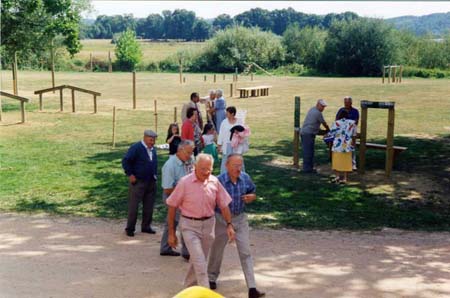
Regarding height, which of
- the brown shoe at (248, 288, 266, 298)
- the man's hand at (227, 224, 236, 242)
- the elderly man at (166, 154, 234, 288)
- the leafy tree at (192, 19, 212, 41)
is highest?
the leafy tree at (192, 19, 212, 41)

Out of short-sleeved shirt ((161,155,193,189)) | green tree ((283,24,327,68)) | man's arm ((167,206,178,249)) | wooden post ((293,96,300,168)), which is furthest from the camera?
green tree ((283,24,327,68))

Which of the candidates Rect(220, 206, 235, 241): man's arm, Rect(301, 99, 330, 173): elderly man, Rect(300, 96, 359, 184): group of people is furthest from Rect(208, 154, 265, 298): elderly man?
Rect(301, 99, 330, 173): elderly man

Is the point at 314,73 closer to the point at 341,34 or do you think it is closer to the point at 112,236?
the point at 341,34

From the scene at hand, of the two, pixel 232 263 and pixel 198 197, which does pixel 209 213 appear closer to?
pixel 198 197

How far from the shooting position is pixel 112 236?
970 centimetres

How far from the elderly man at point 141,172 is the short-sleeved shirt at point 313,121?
18.5 feet

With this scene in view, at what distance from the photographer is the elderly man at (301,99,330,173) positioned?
14.2m

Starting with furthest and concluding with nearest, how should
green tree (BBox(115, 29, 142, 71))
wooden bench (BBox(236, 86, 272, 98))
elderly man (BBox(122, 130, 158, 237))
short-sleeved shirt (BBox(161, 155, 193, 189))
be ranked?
1. green tree (BBox(115, 29, 142, 71))
2. wooden bench (BBox(236, 86, 272, 98))
3. elderly man (BBox(122, 130, 158, 237))
4. short-sleeved shirt (BBox(161, 155, 193, 189))

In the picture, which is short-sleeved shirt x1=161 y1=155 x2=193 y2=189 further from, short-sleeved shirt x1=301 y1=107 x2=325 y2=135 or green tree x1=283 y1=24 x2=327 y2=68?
green tree x1=283 y1=24 x2=327 y2=68

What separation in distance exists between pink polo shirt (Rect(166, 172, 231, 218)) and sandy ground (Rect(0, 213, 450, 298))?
1.13 m

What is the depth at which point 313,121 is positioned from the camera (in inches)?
559

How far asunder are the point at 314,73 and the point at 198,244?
56.6 m

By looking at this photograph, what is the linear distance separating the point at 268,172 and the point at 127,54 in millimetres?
55362

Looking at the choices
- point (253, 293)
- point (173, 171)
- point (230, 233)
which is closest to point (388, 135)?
point (173, 171)
